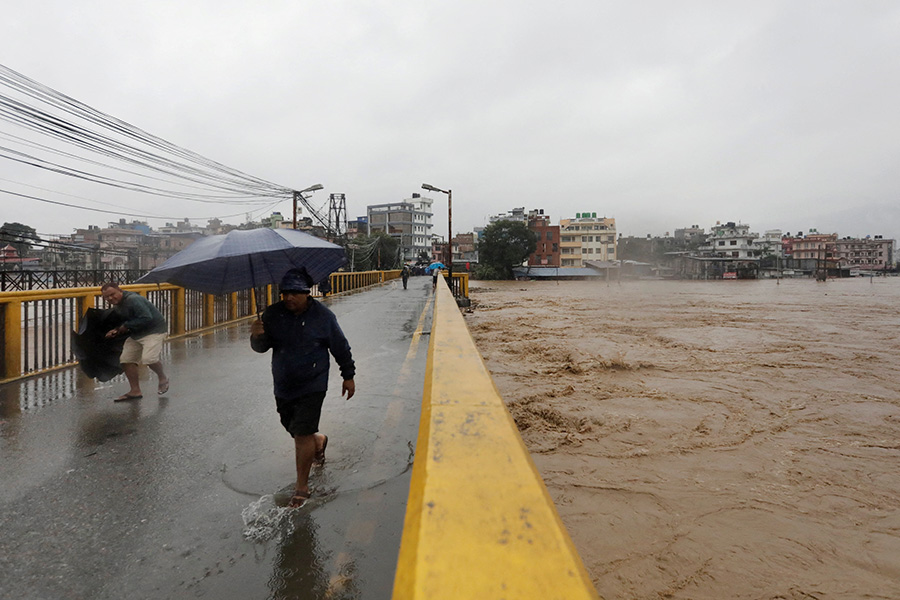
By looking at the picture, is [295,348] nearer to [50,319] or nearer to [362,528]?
[362,528]

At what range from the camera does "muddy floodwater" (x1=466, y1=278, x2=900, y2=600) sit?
2617 mm

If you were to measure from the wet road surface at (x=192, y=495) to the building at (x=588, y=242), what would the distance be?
262 ft

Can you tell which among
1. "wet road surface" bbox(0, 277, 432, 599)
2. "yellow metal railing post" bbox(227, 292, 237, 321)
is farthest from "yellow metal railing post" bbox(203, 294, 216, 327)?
"wet road surface" bbox(0, 277, 432, 599)

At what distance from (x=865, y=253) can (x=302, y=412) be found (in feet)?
525

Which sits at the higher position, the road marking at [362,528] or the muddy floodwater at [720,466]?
the road marking at [362,528]

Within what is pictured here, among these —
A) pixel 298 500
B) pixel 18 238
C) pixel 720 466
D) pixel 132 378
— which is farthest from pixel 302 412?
pixel 18 238

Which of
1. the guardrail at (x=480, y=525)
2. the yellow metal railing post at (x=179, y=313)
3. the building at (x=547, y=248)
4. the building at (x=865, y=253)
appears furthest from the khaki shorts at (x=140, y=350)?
the building at (x=865, y=253)

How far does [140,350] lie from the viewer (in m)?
5.10

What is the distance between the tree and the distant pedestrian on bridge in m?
59.7

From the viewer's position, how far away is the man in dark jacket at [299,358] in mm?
2959

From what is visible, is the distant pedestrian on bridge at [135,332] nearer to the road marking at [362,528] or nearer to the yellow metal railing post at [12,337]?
the yellow metal railing post at [12,337]

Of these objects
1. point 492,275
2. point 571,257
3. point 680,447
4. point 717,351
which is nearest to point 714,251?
point 571,257

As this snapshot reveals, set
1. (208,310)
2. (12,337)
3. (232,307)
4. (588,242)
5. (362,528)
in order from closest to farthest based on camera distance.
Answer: (362,528) < (12,337) < (208,310) < (232,307) < (588,242)

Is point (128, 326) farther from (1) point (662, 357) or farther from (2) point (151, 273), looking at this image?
(1) point (662, 357)
